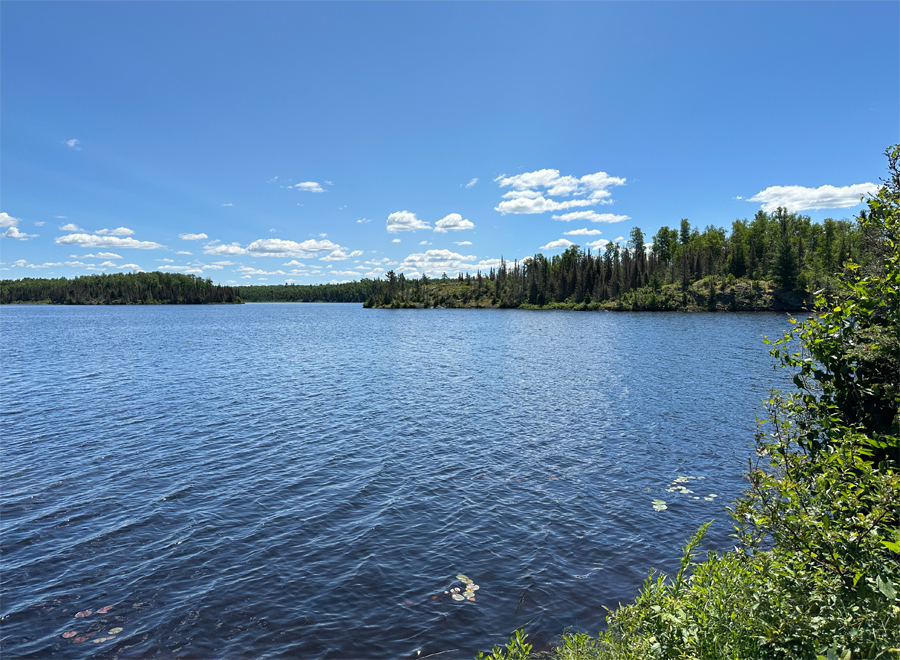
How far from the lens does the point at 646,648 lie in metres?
7.43

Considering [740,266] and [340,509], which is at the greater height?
[740,266]

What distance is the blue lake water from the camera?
36.8 ft

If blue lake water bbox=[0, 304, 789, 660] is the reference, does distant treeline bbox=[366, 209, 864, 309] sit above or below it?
above

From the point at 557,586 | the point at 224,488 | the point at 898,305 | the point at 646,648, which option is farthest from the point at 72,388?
the point at 898,305

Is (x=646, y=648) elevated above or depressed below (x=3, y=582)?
above

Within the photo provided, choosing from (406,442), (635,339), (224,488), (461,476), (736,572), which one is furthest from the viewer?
(635,339)

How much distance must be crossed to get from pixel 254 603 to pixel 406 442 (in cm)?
1301

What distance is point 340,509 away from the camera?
55.5 ft

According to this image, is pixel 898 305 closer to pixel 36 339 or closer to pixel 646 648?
pixel 646 648

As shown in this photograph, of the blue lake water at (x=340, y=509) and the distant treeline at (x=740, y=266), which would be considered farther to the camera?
the distant treeline at (x=740, y=266)

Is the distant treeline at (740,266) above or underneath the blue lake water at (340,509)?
above

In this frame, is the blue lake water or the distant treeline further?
the distant treeline

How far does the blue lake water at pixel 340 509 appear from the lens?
11219mm

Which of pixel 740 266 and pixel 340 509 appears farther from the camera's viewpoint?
pixel 740 266
